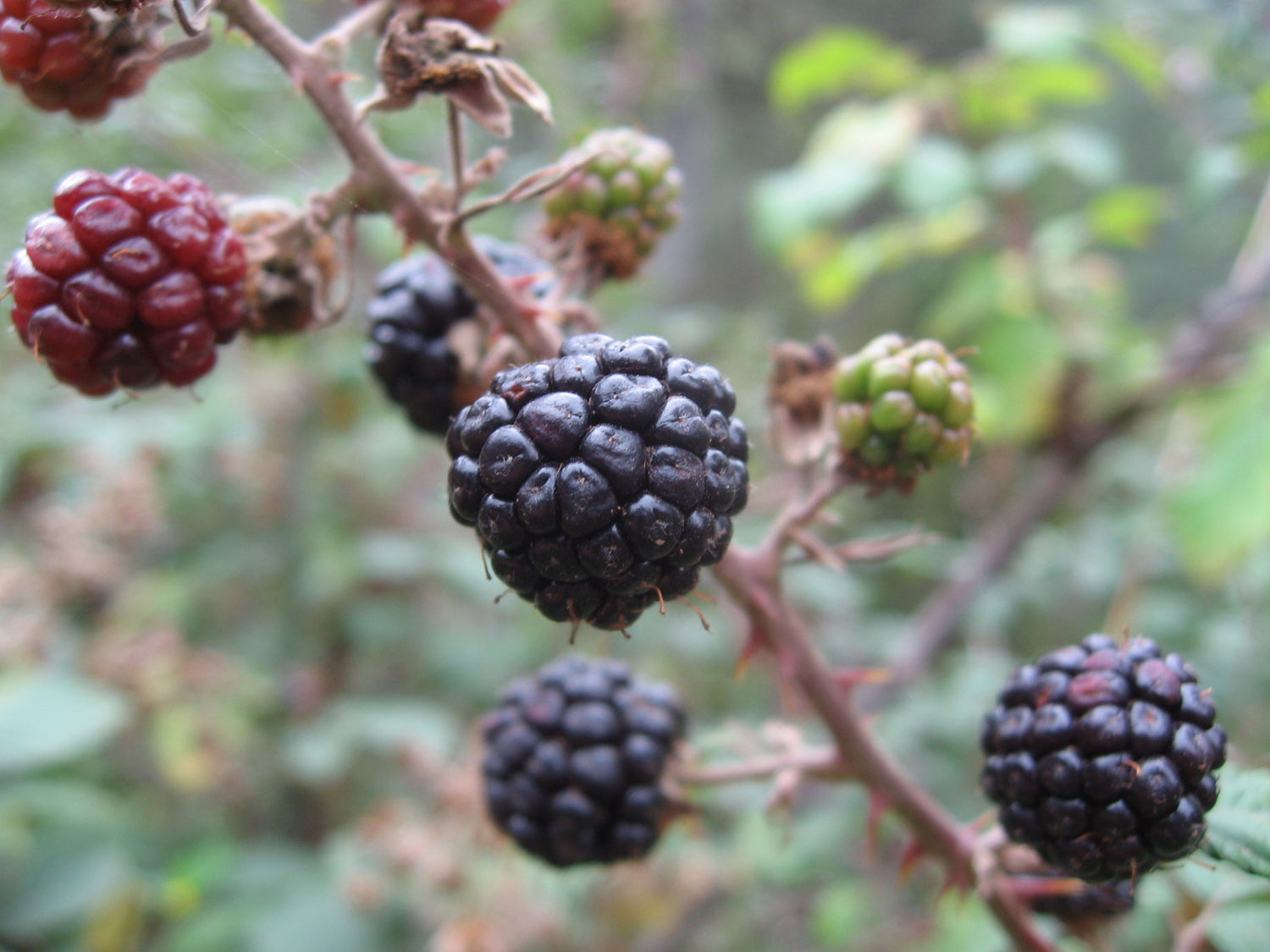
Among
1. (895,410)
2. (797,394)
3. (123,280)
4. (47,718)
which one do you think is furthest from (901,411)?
(47,718)

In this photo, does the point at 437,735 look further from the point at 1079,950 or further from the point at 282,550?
the point at 1079,950

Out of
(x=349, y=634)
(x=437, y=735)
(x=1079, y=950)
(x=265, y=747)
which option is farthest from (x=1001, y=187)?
(x=265, y=747)

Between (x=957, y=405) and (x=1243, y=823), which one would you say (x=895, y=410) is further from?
(x=1243, y=823)

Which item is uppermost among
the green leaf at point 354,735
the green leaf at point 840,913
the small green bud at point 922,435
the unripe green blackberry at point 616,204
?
the unripe green blackberry at point 616,204

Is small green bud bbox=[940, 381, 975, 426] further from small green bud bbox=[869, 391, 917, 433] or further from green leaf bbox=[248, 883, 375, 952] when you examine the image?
green leaf bbox=[248, 883, 375, 952]

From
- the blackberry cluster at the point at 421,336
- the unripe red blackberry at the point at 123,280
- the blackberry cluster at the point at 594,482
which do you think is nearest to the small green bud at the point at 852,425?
the blackberry cluster at the point at 594,482

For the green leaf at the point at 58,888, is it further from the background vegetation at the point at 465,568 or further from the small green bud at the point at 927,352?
the small green bud at the point at 927,352

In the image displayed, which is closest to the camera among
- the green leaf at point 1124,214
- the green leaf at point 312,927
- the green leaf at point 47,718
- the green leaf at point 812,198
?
the green leaf at point 47,718
